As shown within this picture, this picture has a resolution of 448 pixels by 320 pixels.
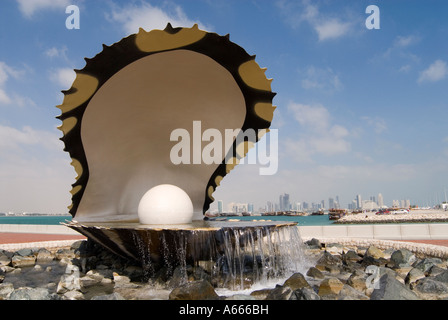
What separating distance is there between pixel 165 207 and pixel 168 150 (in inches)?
105

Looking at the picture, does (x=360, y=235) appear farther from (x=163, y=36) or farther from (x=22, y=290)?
(x=22, y=290)

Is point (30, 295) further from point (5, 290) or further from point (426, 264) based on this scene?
point (426, 264)

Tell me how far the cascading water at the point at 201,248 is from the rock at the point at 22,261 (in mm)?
3926

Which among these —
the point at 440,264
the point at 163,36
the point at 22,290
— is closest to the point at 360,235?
the point at 440,264

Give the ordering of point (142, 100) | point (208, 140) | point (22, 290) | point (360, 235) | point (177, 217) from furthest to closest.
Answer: point (360, 235) → point (208, 140) → point (142, 100) → point (177, 217) → point (22, 290)

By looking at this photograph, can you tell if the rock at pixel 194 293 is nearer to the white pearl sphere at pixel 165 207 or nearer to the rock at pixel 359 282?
the rock at pixel 359 282

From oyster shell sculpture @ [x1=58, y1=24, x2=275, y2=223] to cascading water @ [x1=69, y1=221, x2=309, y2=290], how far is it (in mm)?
2325

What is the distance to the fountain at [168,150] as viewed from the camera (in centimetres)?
674

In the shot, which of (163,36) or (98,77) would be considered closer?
(163,36)

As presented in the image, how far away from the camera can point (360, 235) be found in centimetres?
1363

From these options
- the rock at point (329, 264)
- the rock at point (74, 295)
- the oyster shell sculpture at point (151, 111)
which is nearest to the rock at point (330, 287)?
the rock at point (329, 264)

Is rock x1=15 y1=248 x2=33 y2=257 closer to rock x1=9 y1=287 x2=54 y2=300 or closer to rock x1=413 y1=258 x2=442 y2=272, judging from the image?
rock x1=9 y1=287 x2=54 y2=300
